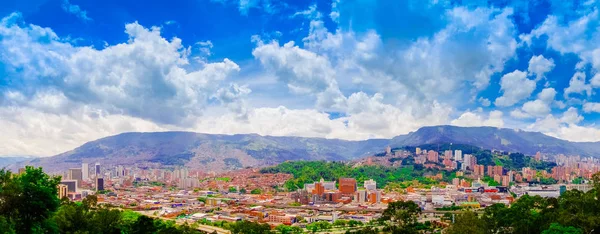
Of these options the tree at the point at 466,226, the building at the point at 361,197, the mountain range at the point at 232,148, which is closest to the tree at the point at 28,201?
the tree at the point at 466,226

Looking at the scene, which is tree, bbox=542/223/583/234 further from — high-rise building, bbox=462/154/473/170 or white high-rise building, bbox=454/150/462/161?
white high-rise building, bbox=454/150/462/161

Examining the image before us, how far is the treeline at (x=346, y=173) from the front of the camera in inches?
2024

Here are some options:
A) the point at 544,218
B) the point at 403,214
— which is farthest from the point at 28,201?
A: the point at 544,218

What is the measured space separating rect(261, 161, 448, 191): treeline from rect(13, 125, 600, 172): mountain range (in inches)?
1776

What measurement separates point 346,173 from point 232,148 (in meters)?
73.4

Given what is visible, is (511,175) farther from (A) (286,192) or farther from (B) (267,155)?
(B) (267,155)

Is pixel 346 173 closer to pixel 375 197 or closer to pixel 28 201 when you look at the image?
pixel 375 197

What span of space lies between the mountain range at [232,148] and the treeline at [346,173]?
45.1 m

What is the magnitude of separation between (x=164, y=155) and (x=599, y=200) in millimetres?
115931

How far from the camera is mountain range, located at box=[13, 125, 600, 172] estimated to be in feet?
Result: 361

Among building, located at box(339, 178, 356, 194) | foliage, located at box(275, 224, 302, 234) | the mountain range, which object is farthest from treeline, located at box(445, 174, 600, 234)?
the mountain range

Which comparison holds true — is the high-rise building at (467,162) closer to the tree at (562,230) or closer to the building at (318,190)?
the building at (318,190)

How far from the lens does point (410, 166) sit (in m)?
58.6

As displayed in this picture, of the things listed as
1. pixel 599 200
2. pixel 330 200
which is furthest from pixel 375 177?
pixel 599 200
